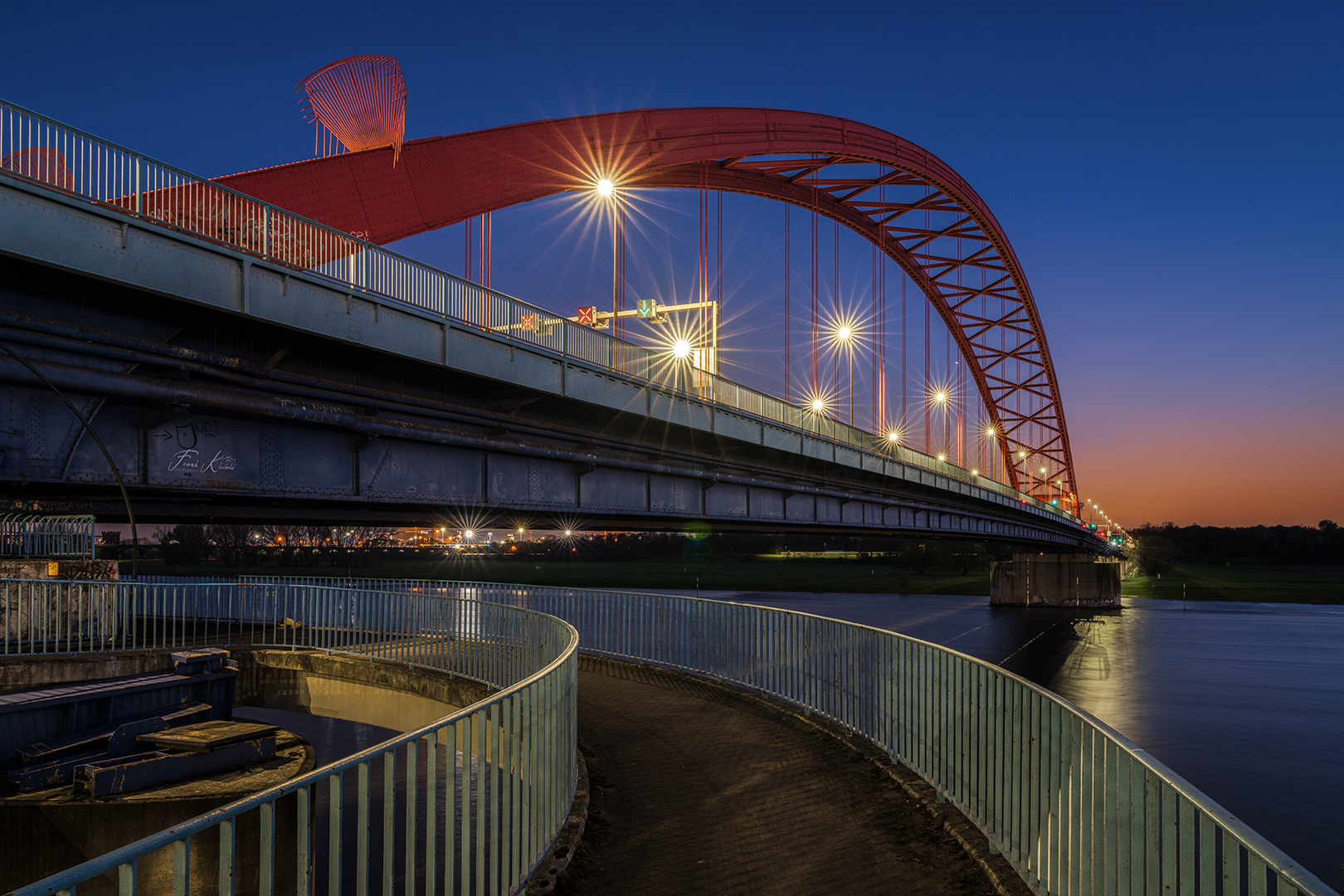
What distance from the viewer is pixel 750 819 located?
7320 millimetres

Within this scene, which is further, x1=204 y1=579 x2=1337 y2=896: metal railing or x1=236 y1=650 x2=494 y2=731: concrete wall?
x1=236 y1=650 x2=494 y2=731: concrete wall

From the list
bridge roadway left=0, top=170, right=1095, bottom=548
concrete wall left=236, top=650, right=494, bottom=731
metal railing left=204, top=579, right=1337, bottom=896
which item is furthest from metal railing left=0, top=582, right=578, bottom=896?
metal railing left=204, top=579, right=1337, bottom=896

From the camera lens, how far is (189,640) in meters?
20.6

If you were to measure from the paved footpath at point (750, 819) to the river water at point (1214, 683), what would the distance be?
21.7 feet

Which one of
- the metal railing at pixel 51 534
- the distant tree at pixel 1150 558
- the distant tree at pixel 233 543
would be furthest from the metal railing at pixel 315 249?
the distant tree at pixel 1150 558

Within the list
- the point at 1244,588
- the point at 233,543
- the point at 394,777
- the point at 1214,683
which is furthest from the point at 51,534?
the point at 1244,588

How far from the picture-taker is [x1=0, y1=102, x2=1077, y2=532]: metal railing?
35.7 ft

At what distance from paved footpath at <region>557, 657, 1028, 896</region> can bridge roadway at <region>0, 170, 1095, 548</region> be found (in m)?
6.44

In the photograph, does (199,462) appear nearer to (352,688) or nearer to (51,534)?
(352,688)

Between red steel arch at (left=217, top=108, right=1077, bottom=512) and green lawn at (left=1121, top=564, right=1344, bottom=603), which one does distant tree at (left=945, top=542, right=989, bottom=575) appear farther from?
red steel arch at (left=217, top=108, right=1077, bottom=512)

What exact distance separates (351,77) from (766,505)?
60.8ft

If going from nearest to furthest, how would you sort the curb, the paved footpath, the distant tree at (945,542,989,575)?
the curb
the paved footpath
the distant tree at (945,542,989,575)

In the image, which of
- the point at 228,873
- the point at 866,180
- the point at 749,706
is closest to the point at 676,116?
the point at 866,180

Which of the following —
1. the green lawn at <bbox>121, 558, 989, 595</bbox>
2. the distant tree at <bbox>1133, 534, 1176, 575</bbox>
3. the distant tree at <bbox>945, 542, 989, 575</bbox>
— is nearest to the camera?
the green lawn at <bbox>121, 558, 989, 595</bbox>
